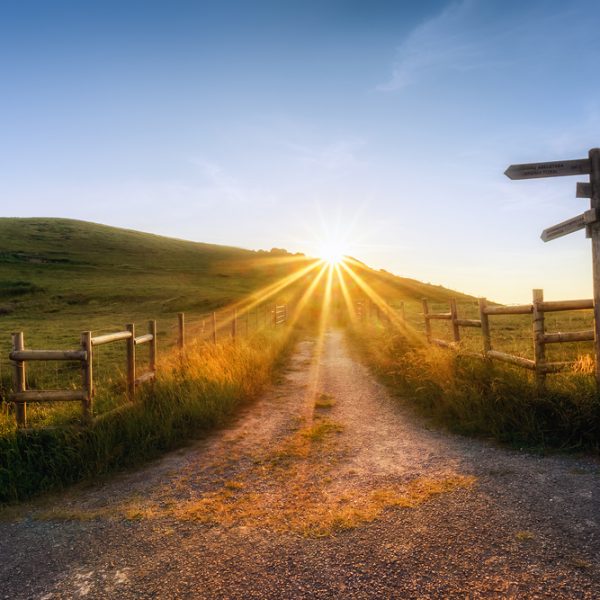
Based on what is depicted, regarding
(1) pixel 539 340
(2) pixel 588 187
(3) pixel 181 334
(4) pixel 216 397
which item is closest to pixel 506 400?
(1) pixel 539 340

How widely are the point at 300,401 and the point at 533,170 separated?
19.9 ft

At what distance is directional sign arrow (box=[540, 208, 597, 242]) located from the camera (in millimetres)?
6357

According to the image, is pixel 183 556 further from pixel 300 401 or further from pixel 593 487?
pixel 300 401

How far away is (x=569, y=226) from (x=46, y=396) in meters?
8.37

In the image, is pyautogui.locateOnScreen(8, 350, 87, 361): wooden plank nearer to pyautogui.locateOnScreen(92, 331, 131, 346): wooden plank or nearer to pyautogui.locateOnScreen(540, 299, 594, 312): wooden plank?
pyautogui.locateOnScreen(92, 331, 131, 346): wooden plank

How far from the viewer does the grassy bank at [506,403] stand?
5.85 metres

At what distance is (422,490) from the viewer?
4770mm

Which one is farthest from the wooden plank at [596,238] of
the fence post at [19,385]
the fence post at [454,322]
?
the fence post at [19,385]

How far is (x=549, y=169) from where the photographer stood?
663cm

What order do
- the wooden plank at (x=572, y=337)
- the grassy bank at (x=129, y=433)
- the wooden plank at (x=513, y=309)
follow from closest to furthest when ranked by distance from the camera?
the grassy bank at (x=129, y=433)
the wooden plank at (x=572, y=337)
the wooden plank at (x=513, y=309)

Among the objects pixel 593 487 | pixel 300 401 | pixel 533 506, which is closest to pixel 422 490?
pixel 533 506

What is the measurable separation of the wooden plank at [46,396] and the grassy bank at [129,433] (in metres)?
0.45

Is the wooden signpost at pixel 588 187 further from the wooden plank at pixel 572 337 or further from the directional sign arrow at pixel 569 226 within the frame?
the wooden plank at pixel 572 337

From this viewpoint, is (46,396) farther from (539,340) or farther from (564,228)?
(564,228)
